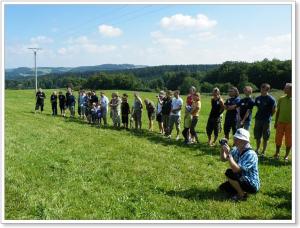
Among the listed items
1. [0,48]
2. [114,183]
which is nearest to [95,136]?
[114,183]

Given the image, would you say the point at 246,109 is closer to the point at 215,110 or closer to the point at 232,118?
the point at 232,118

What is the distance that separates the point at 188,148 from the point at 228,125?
1.69 m

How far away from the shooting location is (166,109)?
19.6 meters

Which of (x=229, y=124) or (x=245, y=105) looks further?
(x=229, y=124)

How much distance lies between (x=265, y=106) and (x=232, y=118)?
1759 mm

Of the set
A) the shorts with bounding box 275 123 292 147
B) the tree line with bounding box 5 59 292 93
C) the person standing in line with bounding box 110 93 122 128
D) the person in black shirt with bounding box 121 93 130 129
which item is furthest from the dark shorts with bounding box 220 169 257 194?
the tree line with bounding box 5 59 292 93

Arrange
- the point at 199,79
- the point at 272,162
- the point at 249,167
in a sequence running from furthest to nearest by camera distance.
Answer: the point at 199,79 < the point at 272,162 < the point at 249,167

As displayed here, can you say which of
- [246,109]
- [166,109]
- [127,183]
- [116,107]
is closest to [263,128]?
[246,109]

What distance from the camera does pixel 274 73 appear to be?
2783 inches

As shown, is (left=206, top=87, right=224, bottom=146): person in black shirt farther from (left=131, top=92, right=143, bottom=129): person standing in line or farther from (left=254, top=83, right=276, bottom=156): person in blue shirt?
(left=131, top=92, right=143, bottom=129): person standing in line

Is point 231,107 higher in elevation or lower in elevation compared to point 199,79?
lower

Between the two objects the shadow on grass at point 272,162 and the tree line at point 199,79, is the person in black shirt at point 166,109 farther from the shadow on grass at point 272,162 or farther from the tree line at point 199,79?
the tree line at point 199,79

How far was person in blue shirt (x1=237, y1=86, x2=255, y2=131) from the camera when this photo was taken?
14.3 m
